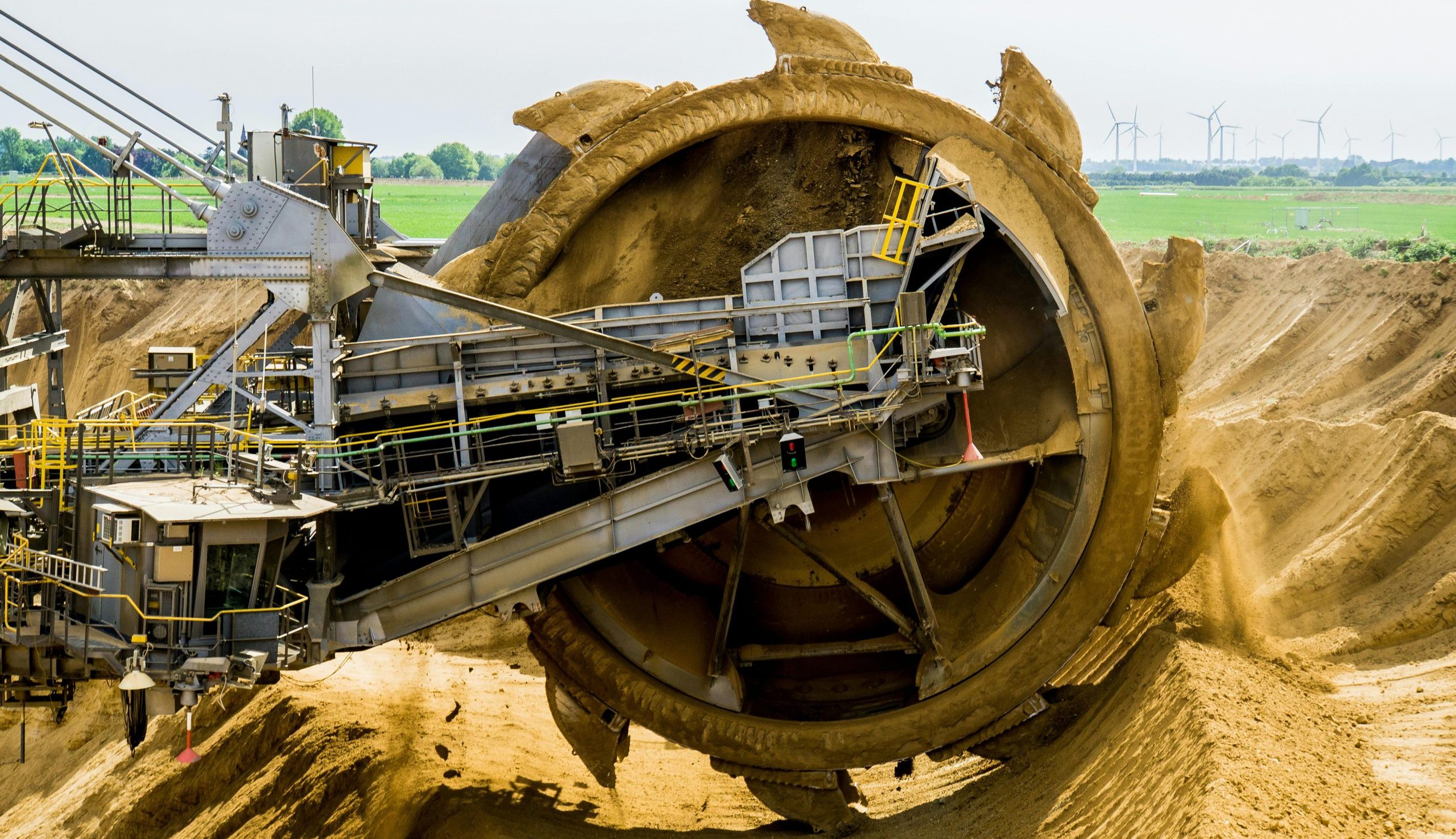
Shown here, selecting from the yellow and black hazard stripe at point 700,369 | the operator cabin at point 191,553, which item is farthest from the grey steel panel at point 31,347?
the yellow and black hazard stripe at point 700,369

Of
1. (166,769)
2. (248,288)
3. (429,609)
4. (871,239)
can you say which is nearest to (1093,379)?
(871,239)

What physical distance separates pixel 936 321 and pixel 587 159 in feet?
12.8

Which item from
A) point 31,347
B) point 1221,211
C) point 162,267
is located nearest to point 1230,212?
point 1221,211

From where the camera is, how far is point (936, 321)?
44.0 ft

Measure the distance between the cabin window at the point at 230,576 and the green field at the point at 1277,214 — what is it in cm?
3078

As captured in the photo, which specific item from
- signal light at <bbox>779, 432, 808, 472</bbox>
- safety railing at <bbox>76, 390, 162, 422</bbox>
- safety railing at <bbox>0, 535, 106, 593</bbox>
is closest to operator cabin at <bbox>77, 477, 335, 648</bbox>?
safety railing at <bbox>0, 535, 106, 593</bbox>

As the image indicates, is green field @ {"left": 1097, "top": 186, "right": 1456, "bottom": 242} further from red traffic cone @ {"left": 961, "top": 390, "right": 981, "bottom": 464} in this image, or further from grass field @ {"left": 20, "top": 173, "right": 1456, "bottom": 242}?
red traffic cone @ {"left": 961, "top": 390, "right": 981, "bottom": 464}

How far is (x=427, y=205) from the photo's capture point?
60656 mm

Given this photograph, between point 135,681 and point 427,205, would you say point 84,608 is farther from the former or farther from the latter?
point 427,205

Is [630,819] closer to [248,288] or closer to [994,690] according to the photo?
[994,690]

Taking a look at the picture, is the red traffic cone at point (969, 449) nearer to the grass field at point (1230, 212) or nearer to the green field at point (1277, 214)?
the green field at point (1277, 214)

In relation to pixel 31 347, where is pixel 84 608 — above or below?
below

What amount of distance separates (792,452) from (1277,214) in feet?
182

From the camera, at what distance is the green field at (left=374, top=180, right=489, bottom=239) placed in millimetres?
46562
